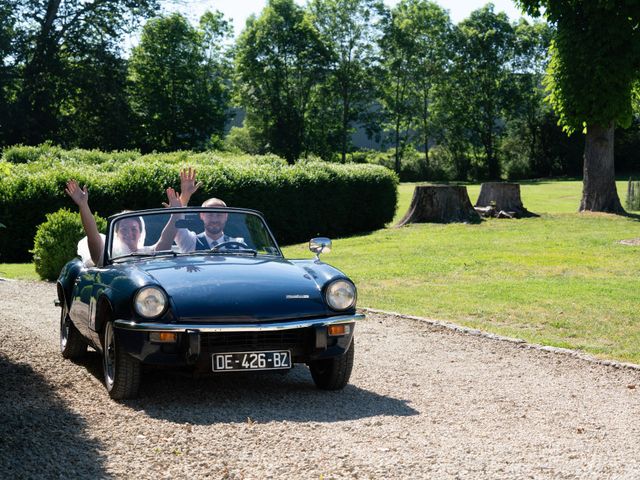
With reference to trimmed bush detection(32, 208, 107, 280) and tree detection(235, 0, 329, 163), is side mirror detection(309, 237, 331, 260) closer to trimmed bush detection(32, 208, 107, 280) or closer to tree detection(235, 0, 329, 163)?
trimmed bush detection(32, 208, 107, 280)

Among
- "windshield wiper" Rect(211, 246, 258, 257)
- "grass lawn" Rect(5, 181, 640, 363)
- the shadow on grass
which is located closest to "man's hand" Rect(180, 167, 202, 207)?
"windshield wiper" Rect(211, 246, 258, 257)

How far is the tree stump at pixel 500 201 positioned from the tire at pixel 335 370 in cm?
1790

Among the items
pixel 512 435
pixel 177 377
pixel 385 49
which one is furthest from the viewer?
pixel 385 49

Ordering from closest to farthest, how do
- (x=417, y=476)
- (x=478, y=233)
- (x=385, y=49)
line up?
(x=417, y=476)
(x=478, y=233)
(x=385, y=49)

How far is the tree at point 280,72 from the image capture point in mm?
75062

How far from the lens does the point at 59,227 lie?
16609 millimetres

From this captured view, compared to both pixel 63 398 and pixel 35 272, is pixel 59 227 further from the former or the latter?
pixel 63 398

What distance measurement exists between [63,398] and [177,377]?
3.33ft

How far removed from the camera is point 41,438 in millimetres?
5656

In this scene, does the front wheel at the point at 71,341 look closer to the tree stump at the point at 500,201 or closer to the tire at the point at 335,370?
the tire at the point at 335,370

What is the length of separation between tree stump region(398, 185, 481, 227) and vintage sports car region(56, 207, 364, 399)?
16.6 meters

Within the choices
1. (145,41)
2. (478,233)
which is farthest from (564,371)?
(145,41)

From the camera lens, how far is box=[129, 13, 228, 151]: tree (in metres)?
67.7

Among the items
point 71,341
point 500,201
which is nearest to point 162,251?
point 71,341
